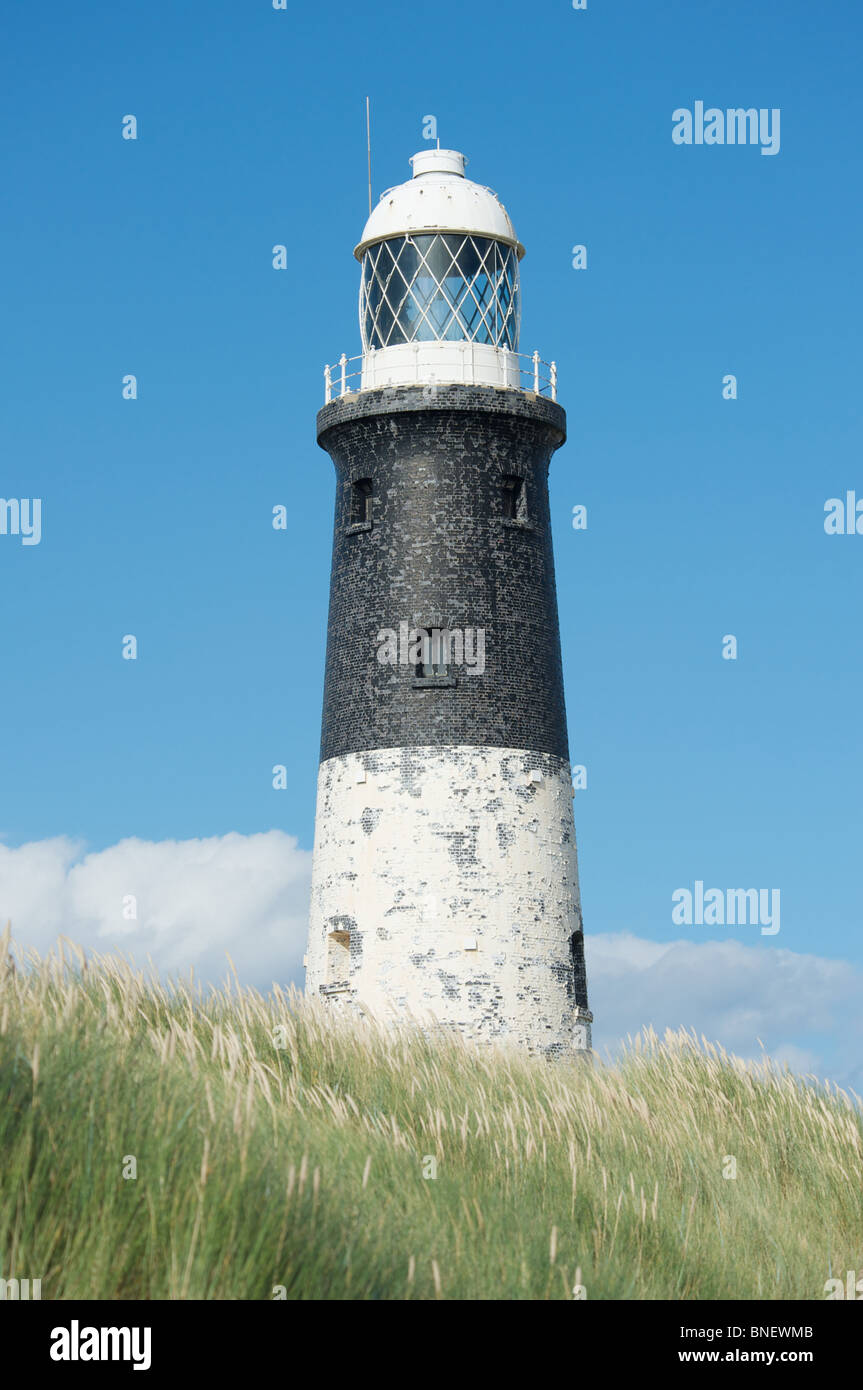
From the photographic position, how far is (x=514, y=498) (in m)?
26.3

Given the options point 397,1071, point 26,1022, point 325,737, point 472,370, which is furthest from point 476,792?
point 26,1022

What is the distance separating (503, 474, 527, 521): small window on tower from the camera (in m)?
26.1

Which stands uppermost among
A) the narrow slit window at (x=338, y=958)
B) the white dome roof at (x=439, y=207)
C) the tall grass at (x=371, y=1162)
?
the white dome roof at (x=439, y=207)

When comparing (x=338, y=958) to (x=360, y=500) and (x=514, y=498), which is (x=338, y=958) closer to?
(x=360, y=500)

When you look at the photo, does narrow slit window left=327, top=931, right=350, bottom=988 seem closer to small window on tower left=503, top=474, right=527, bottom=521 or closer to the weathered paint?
the weathered paint

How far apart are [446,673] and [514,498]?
332cm

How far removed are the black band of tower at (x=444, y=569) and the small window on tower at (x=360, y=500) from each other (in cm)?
2

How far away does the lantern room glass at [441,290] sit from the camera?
87.5 ft

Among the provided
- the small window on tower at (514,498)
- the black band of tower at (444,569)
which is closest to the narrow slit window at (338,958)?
the black band of tower at (444,569)

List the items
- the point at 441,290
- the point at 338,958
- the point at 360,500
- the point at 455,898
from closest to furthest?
the point at 455,898 → the point at 338,958 → the point at 360,500 → the point at 441,290

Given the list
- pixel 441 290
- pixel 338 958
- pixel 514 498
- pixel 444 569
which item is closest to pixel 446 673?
pixel 444 569

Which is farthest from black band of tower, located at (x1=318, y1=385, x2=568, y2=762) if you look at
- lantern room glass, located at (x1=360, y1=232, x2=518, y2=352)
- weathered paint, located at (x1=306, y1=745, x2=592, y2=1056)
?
lantern room glass, located at (x1=360, y1=232, x2=518, y2=352)

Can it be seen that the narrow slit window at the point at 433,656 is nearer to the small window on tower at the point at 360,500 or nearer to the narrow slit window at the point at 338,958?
the small window on tower at the point at 360,500
